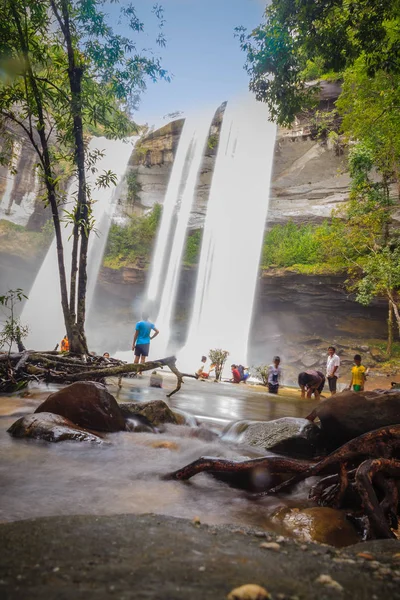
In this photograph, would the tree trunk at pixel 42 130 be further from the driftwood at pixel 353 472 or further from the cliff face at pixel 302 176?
the cliff face at pixel 302 176

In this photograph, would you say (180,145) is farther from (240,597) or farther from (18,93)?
(240,597)

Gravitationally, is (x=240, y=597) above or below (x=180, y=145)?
below

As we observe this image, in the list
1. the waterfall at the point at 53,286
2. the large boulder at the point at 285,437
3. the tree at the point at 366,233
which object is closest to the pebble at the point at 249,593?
the large boulder at the point at 285,437

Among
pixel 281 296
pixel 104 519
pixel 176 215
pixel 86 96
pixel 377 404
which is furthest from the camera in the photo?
pixel 176 215

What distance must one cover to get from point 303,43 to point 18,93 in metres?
6.26

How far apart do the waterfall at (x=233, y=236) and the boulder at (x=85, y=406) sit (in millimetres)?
19083

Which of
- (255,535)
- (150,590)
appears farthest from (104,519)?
(150,590)

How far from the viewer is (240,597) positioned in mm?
830

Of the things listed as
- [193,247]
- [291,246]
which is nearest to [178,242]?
[193,247]

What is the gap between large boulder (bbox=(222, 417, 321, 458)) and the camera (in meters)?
4.02

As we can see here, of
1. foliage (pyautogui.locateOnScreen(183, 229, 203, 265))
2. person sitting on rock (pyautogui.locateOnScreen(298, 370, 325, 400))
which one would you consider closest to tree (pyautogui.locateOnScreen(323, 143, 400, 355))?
person sitting on rock (pyautogui.locateOnScreen(298, 370, 325, 400))

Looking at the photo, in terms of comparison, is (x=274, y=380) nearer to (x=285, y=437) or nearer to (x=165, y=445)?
(x=285, y=437)

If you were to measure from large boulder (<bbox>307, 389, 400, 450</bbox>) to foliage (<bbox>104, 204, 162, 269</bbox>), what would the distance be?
2743cm

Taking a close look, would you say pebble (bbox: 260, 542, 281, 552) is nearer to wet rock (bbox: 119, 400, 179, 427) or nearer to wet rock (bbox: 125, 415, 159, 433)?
wet rock (bbox: 125, 415, 159, 433)
